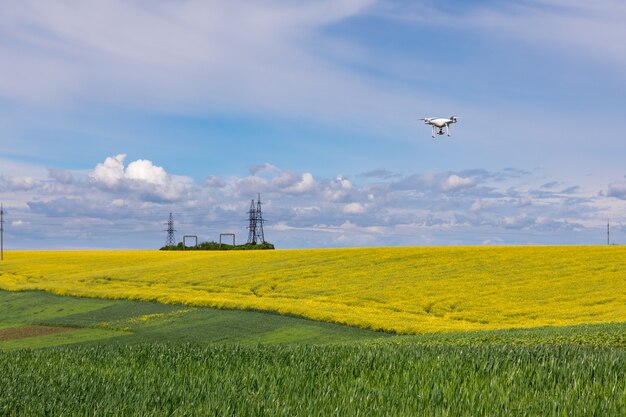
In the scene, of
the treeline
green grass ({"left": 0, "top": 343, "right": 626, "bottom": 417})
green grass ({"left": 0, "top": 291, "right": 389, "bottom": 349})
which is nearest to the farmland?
green grass ({"left": 0, "top": 343, "right": 626, "bottom": 417})

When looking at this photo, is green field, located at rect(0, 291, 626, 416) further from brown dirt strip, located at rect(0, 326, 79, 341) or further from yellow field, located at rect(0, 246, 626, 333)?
yellow field, located at rect(0, 246, 626, 333)

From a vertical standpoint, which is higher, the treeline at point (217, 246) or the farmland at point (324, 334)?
the treeline at point (217, 246)

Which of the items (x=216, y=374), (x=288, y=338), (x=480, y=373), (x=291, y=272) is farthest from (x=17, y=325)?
(x=480, y=373)

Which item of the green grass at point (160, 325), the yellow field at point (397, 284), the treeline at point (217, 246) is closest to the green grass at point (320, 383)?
the green grass at point (160, 325)

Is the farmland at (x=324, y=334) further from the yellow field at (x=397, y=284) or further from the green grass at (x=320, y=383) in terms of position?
the yellow field at (x=397, y=284)

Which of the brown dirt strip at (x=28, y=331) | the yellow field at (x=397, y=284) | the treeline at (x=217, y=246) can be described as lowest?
the brown dirt strip at (x=28, y=331)

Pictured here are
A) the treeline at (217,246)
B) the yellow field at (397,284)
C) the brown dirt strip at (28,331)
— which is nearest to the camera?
the brown dirt strip at (28,331)

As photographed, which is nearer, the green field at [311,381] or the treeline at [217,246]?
the green field at [311,381]

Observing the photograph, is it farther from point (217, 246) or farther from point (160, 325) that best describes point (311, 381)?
point (217, 246)
